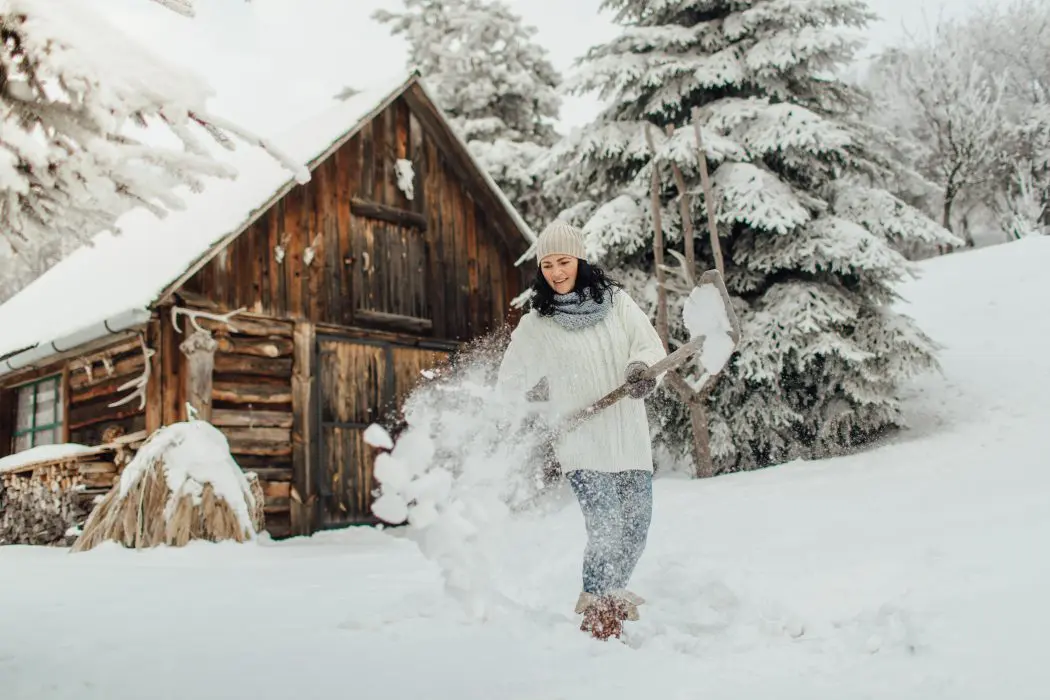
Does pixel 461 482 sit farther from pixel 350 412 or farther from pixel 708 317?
pixel 350 412

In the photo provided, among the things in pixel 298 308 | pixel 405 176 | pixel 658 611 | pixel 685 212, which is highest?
pixel 405 176

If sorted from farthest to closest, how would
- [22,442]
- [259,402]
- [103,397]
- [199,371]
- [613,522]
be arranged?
[22,442] → [103,397] → [259,402] → [199,371] → [613,522]

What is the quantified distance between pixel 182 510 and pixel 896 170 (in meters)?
8.67

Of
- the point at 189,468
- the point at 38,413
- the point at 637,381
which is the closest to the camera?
the point at 637,381

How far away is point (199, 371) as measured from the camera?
9.02m

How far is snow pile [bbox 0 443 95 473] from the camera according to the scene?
9.79 meters

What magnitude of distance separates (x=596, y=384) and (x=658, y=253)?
221 inches

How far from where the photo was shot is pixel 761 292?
9797 millimetres

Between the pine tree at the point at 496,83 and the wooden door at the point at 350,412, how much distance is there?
7.14m

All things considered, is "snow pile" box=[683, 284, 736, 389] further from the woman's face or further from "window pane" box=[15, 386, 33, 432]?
"window pane" box=[15, 386, 33, 432]

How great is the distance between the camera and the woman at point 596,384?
3.76 m

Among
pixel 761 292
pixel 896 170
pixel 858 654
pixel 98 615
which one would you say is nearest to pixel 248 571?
pixel 98 615

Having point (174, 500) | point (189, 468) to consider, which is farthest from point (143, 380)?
point (174, 500)

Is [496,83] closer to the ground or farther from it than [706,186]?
farther from it
